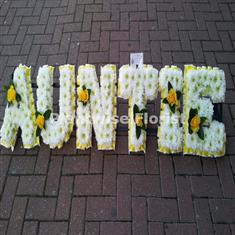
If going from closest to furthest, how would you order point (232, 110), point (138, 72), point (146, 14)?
1. point (138, 72)
2. point (232, 110)
3. point (146, 14)

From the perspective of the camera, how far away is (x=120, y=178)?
3.31 m

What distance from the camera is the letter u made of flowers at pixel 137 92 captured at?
3.22 meters

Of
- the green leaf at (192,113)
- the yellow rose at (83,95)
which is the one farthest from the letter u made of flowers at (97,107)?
the green leaf at (192,113)

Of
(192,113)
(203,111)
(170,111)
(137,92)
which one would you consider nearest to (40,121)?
(137,92)

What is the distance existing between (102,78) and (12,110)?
3.43ft

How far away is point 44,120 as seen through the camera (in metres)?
3.41

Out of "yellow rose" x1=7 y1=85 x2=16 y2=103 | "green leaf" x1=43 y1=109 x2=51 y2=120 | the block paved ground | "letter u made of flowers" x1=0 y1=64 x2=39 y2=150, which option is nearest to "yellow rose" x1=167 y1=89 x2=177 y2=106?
the block paved ground

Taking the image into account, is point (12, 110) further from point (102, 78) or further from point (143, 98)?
point (143, 98)

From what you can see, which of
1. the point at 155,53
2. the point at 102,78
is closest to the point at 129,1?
the point at 155,53

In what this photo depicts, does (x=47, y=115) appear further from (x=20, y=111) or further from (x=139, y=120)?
(x=139, y=120)

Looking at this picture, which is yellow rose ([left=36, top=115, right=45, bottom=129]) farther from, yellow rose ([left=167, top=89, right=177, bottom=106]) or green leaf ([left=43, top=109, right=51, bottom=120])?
yellow rose ([left=167, top=89, right=177, bottom=106])

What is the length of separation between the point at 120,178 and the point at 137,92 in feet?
2.92

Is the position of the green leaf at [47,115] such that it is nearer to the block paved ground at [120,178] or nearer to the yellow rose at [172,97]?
the block paved ground at [120,178]

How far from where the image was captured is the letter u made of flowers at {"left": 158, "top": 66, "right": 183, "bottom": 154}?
10.6 feet
